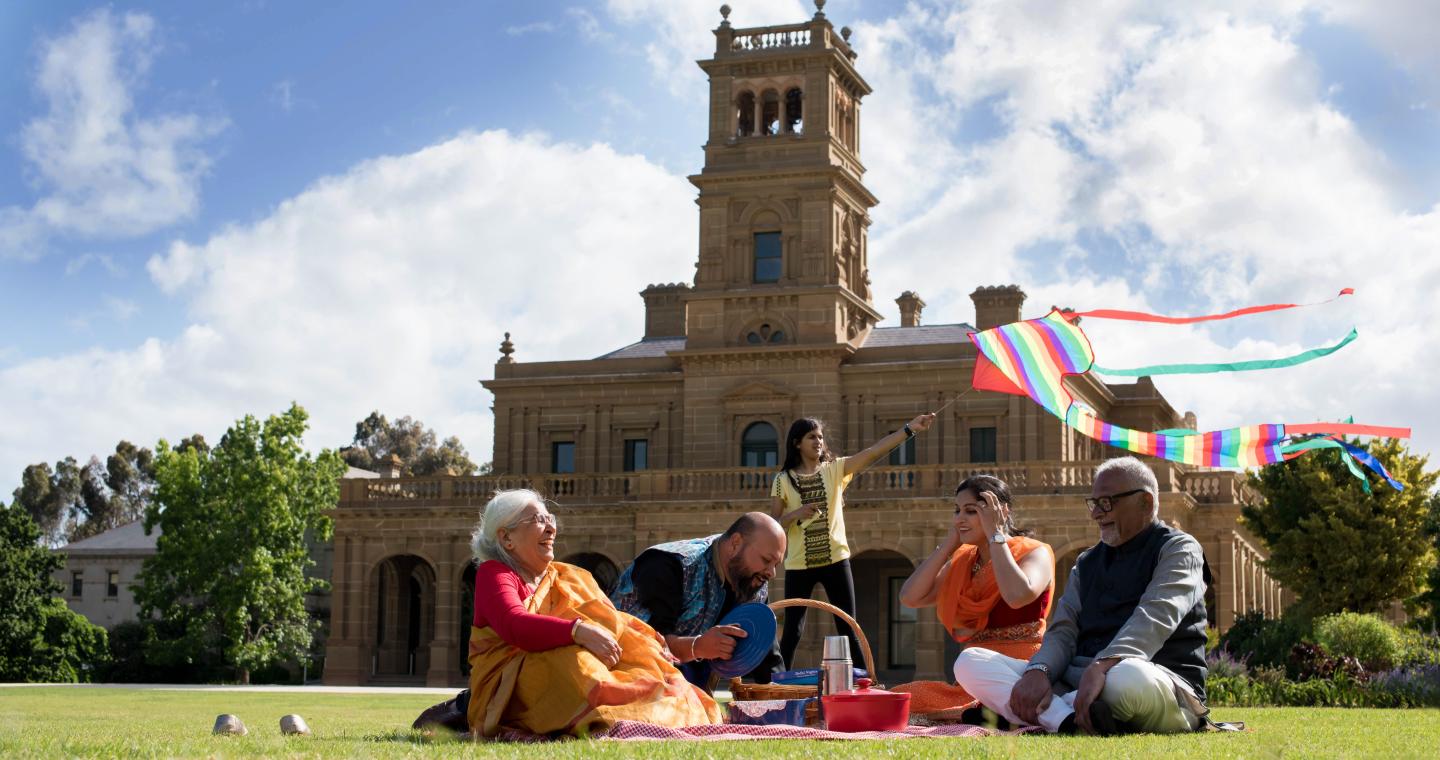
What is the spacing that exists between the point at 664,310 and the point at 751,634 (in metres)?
42.2

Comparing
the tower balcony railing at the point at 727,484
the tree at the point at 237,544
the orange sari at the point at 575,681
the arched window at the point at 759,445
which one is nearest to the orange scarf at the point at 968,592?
the orange sari at the point at 575,681

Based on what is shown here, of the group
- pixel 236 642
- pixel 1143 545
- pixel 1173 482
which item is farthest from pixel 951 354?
pixel 1143 545

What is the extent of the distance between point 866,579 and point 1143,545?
105ft

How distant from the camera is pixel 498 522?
8.73 m

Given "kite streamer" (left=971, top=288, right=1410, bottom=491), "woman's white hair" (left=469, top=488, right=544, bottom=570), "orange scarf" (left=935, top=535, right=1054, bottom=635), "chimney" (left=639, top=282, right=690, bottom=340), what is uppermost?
"chimney" (left=639, top=282, right=690, bottom=340)

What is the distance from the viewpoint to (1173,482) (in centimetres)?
3641

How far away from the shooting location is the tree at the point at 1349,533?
35.4 m

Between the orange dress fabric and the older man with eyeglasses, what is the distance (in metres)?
0.56

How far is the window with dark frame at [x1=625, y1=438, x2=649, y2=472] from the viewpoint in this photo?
4544 centimetres

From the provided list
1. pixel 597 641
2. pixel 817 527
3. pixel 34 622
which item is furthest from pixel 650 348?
pixel 597 641

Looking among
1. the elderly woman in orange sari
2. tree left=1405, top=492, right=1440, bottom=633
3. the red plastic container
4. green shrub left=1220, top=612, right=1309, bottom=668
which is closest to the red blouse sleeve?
the elderly woman in orange sari

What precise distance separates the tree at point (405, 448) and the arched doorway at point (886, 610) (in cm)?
4616

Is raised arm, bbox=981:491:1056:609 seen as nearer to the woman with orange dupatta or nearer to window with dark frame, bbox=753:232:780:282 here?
the woman with orange dupatta

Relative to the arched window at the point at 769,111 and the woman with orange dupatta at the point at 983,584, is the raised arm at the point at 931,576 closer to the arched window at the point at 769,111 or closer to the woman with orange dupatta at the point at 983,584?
the woman with orange dupatta at the point at 983,584
